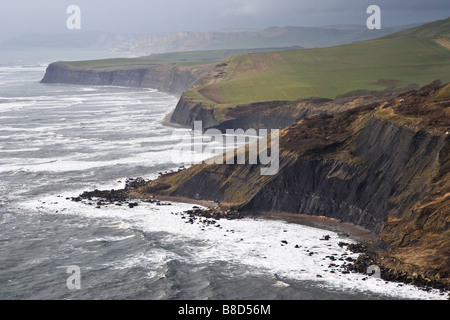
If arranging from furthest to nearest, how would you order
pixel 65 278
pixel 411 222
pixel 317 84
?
pixel 317 84 < pixel 411 222 < pixel 65 278

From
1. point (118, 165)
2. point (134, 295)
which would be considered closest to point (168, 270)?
point (134, 295)

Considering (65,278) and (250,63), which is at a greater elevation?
(250,63)

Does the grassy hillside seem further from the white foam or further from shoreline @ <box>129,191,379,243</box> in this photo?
the white foam

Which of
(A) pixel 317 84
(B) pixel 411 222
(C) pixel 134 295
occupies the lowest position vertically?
(C) pixel 134 295

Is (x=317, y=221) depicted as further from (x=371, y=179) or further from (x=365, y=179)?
(x=371, y=179)

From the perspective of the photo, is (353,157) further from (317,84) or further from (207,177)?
(317,84)

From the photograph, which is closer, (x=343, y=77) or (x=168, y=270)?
(x=168, y=270)

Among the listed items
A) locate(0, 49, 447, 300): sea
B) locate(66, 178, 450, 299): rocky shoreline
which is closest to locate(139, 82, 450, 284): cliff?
locate(66, 178, 450, 299): rocky shoreline

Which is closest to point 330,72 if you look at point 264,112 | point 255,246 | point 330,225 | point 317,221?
point 264,112
